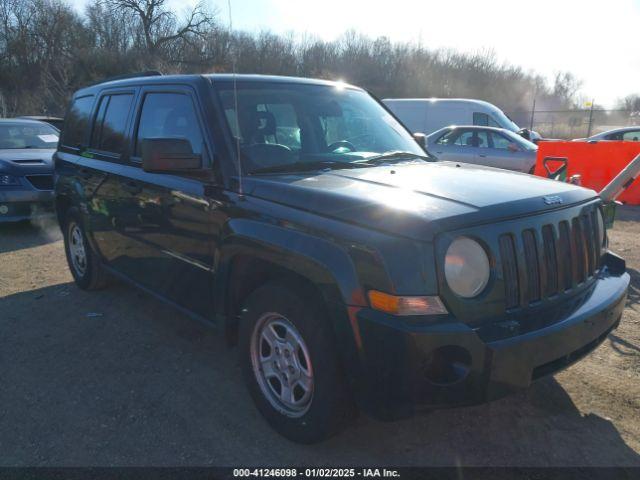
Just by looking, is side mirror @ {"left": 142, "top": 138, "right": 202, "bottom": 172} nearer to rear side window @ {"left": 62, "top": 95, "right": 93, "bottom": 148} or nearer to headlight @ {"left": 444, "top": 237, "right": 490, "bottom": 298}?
headlight @ {"left": 444, "top": 237, "right": 490, "bottom": 298}

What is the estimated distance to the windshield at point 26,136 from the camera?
9055mm

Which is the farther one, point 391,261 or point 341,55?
point 341,55

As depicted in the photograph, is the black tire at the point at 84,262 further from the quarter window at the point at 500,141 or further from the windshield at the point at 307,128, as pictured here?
the quarter window at the point at 500,141

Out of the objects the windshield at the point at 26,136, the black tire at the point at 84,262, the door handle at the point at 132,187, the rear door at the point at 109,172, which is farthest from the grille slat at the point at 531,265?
the windshield at the point at 26,136

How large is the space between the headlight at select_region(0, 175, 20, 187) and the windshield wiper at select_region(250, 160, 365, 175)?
638 cm

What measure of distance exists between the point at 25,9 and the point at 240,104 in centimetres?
3950

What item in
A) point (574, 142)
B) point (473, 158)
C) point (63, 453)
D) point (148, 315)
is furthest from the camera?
point (473, 158)

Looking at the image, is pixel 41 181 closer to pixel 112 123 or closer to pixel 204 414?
pixel 112 123

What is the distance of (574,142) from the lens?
10.8 meters

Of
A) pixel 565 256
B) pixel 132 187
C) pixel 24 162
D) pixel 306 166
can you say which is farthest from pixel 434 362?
pixel 24 162

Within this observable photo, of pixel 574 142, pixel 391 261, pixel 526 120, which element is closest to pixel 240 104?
pixel 391 261

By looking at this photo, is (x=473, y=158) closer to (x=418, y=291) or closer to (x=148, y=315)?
(x=148, y=315)

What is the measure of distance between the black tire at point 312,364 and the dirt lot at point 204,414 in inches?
5.7

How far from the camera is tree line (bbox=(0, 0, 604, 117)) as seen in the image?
25312 mm
